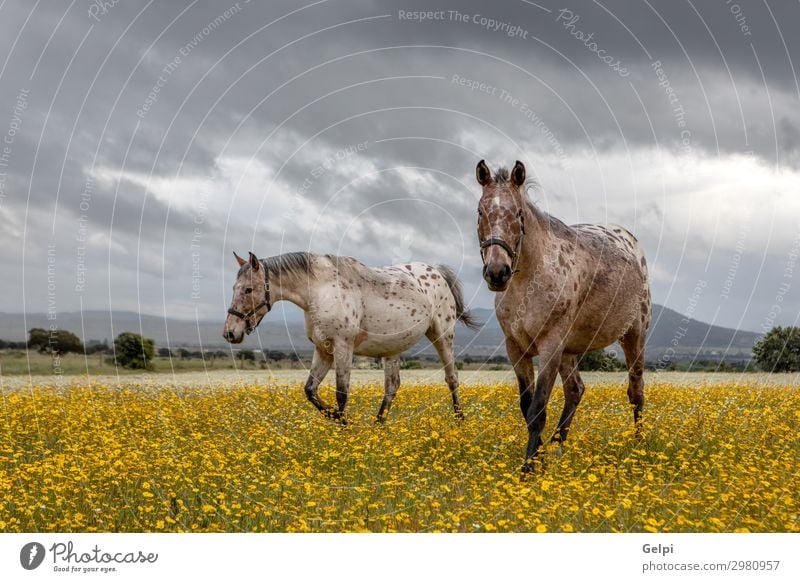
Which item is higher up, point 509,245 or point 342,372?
point 509,245

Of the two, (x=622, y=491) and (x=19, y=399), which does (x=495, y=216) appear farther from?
(x=19, y=399)

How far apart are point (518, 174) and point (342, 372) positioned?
562 cm

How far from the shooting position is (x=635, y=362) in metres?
11.0

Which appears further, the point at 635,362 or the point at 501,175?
the point at 635,362

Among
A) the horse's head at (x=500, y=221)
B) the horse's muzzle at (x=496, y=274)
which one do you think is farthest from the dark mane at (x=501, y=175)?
the horse's muzzle at (x=496, y=274)

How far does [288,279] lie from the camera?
11891 mm

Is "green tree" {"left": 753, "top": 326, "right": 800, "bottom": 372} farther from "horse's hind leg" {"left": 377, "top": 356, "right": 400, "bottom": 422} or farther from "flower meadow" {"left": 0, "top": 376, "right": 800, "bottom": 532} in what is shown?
"horse's hind leg" {"left": 377, "top": 356, "right": 400, "bottom": 422}

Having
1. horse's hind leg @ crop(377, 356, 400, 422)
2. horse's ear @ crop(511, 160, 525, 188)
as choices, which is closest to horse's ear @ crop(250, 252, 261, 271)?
horse's hind leg @ crop(377, 356, 400, 422)

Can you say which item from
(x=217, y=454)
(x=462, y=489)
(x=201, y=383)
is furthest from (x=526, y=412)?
(x=201, y=383)

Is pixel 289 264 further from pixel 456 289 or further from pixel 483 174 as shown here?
pixel 483 174

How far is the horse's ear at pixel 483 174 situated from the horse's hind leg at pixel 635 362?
4.47 metres
